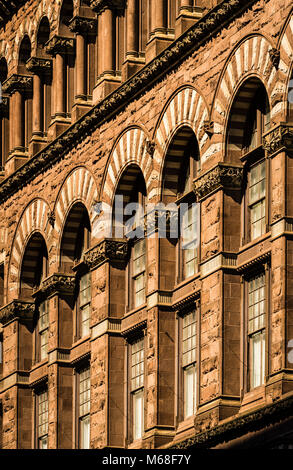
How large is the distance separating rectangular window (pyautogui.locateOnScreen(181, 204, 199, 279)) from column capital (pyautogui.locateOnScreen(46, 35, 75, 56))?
10.4 m

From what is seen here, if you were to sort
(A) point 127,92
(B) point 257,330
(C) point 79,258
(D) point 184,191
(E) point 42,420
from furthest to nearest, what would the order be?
(E) point 42,420, (C) point 79,258, (A) point 127,92, (D) point 184,191, (B) point 257,330

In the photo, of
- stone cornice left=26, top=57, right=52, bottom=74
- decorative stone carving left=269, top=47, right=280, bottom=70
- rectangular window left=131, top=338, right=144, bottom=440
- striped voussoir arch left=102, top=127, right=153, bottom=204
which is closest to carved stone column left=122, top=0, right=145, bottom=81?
striped voussoir arch left=102, top=127, right=153, bottom=204

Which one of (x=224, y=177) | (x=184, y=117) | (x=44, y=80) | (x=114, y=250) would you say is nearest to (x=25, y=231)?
(x=44, y=80)

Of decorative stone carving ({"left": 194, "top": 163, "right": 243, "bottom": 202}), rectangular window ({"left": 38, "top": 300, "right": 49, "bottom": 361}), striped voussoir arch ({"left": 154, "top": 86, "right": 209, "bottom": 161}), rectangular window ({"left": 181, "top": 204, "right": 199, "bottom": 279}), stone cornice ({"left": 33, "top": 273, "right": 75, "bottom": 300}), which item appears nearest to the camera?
decorative stone carving ({"left": 194, "top": 163, "right": 243, "bottom": 202})

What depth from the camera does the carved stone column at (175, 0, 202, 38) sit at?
50844mm

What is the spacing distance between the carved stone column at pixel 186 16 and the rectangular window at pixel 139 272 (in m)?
5.66

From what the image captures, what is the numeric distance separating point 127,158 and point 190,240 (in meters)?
3.98

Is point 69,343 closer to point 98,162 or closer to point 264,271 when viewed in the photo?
point 98,162

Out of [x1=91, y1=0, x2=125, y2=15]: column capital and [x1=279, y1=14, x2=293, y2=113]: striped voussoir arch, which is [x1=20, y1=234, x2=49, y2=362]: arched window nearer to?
[x1=91, y1=0, x2=125, y2=15]: column capital

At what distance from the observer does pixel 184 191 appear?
50.8 meters

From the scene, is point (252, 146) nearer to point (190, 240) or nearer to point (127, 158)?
point (190, 240)

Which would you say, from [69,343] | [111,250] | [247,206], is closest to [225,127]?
[247,206]

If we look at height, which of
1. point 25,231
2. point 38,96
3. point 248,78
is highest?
point 38,96

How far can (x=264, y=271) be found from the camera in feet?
152
